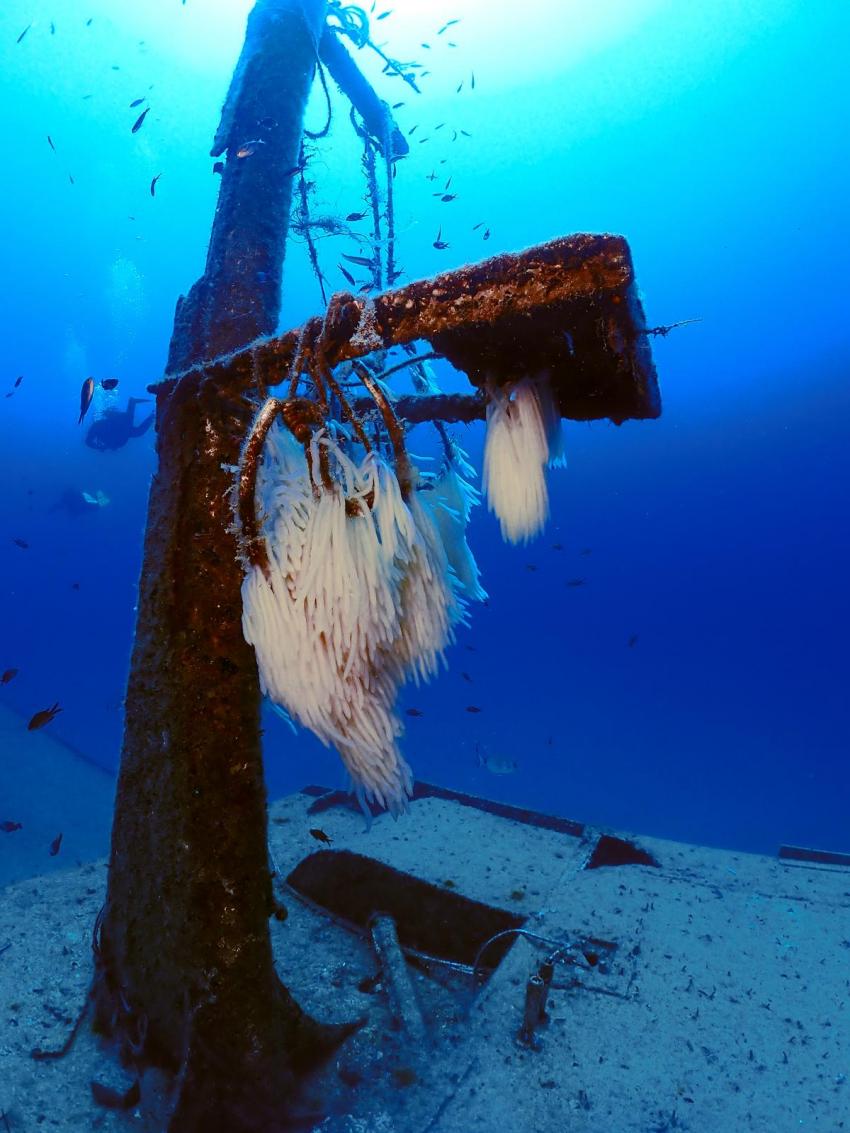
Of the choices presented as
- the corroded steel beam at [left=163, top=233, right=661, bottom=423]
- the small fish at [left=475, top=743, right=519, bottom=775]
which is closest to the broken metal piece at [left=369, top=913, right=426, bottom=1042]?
the corroded steel beam at [left=163, top=233, right=661, bottom=423]

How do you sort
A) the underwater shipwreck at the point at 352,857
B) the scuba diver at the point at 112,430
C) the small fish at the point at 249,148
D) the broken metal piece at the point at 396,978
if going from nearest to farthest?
the underwater shipwreck at the point at 352,857, the broken metal piece at the point at 396,978, the small fish at the point at 249,148, the scuba diver at the point at 112,430

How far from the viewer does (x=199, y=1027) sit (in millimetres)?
2811

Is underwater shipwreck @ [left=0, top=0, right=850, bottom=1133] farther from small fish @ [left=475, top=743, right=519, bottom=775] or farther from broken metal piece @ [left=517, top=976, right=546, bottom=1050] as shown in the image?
small fish @ [left=475, top=743, right=519, bottom=775]

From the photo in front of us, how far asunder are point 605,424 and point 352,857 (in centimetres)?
6655

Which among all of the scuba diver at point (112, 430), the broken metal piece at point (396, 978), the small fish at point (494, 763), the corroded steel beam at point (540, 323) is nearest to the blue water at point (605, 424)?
the scuba diver at point (112, 430)

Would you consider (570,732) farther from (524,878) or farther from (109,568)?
(524,878)

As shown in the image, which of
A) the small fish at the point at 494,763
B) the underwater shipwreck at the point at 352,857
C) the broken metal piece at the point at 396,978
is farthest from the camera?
the small fish at the point at 494,763

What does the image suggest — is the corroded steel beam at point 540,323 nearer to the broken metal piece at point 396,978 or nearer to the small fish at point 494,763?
the broken metal piece at point 396,978

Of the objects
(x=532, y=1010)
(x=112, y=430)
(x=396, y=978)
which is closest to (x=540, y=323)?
(x=532, y=1010)

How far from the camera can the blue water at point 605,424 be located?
44.0m

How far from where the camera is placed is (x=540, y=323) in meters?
1.68

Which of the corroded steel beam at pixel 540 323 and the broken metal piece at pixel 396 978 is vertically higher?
the corroded steel beam at pixel 540 323

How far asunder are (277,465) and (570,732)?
62.8 metres

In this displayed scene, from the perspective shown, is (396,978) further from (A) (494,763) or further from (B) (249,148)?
(A) (494,763)
